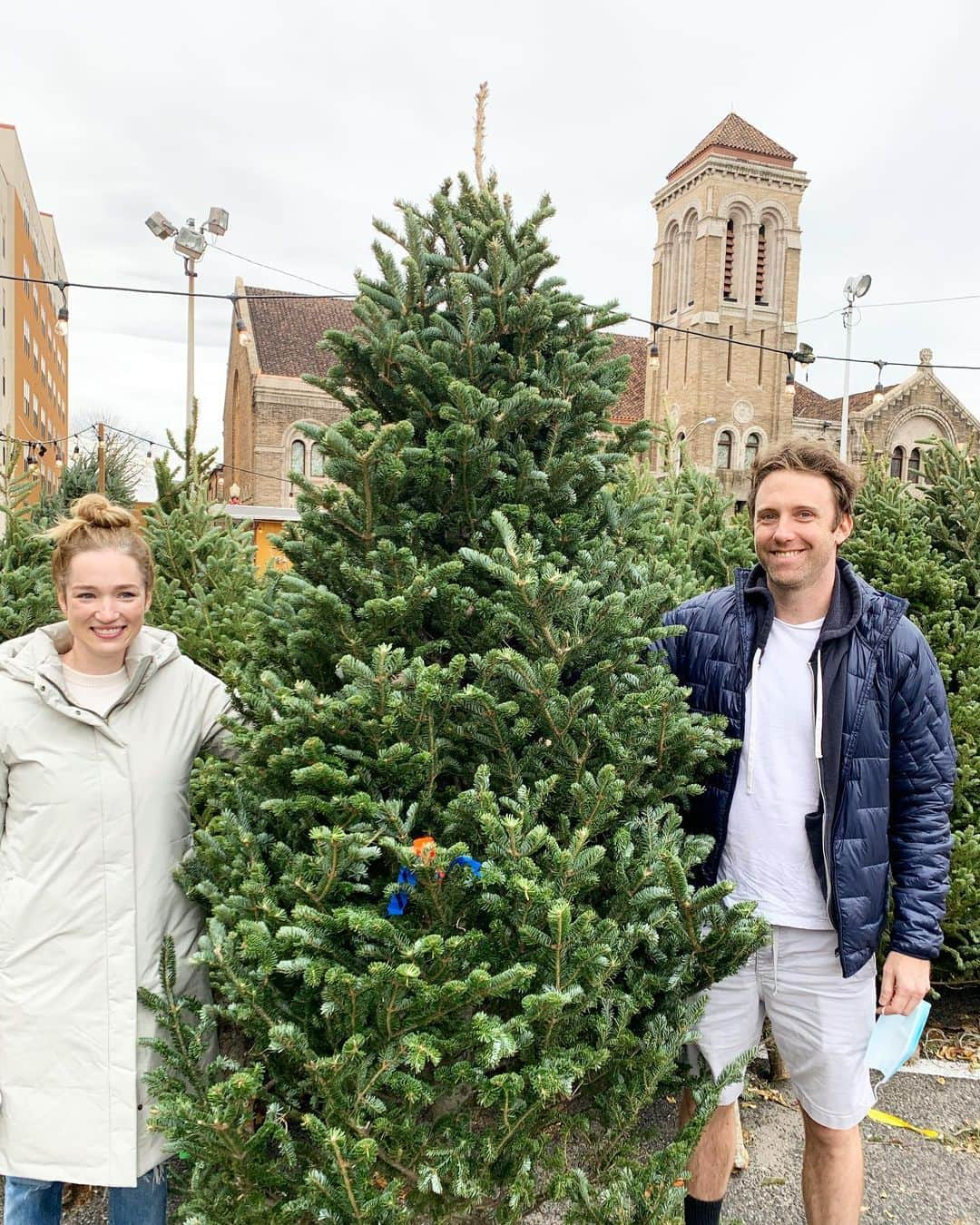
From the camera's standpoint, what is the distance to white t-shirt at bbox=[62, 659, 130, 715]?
253cm

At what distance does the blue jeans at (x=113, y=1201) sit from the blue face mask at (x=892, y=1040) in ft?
6.80

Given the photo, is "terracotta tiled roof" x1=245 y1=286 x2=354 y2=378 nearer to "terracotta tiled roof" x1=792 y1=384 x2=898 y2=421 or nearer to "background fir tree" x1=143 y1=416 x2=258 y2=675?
"terracotta tiled roof" x1=792 y1=384 x2=898 y2=421

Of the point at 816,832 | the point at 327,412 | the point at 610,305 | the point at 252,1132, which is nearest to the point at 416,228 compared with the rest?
the point at 610,305

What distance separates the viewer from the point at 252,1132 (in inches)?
80.0

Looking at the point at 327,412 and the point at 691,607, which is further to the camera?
the point at 327,412

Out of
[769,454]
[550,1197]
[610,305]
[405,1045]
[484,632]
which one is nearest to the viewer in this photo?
[405,1045]

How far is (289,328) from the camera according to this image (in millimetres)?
43188

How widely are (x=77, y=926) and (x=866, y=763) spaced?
219 cm

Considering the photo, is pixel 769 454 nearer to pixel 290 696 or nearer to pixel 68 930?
pixel 290 696

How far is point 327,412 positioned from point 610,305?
40.9 metres

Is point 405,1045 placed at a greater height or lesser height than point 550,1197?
greater

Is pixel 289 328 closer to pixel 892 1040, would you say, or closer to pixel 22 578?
pixel 22 578

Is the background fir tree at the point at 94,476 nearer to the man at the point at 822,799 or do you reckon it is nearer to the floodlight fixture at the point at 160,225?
the floodlight fixture at the point at 160,225

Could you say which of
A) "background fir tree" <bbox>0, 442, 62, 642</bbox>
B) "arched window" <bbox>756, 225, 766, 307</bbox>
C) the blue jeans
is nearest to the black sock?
the blue jeans
